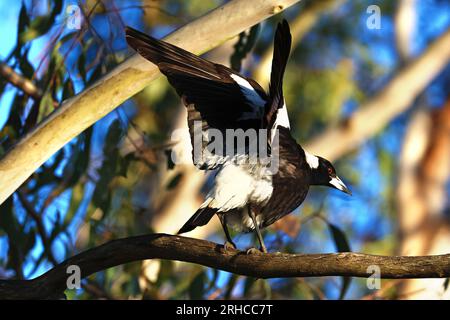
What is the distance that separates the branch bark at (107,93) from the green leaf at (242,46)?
74 cm

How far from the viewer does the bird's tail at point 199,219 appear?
8.75 ft

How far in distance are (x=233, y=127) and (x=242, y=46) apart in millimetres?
816

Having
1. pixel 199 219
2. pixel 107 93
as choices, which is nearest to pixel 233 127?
pixel 199 219

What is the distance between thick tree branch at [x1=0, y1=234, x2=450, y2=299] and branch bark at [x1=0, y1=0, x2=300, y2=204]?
→ 0.34 m

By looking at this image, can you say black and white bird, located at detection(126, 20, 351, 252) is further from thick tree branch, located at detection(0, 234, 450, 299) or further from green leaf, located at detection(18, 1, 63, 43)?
green leaf, located at detection(18, 1, 63, 43)

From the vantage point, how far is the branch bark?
2635 mm

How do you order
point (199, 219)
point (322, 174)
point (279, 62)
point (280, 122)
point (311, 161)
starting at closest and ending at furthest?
point (279, 62)
point (199, 219)
point (280, 122)
point (311, 161)
point (322, 174)

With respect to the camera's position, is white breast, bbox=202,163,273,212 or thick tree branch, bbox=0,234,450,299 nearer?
thick tree branch, bbox=0,234,450,299

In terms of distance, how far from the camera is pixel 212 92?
2.74 meters

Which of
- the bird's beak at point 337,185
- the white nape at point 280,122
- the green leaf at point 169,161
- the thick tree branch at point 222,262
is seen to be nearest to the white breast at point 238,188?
the white nape at point 280,122

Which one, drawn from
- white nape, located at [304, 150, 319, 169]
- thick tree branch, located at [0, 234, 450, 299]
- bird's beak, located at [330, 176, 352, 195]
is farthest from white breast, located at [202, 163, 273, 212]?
bird's beak, located at [330, 176, 352, 195]

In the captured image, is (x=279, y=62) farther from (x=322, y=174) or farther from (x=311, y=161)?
(x=322, y=174)

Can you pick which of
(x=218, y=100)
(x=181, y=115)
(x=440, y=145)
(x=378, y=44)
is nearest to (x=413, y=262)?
(x=218, y=100)

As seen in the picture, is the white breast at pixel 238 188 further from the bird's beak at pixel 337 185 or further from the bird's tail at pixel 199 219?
the bird's beak at pixel 337 185
